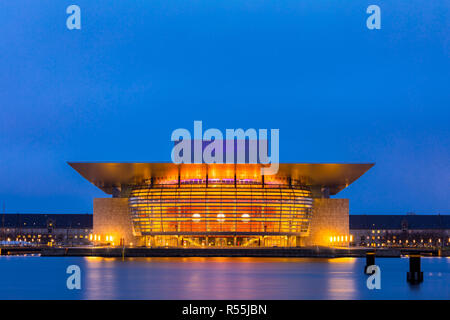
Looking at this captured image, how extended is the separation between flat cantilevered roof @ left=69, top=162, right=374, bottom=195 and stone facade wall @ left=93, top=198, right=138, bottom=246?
2240mm

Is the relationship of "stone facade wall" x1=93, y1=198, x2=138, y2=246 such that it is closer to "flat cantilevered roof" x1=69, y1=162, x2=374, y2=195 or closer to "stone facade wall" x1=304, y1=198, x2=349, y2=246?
"flat cantilevered roof" x1=69, y1=162, x2=374, y2=195

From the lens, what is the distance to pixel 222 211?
84.1 metres

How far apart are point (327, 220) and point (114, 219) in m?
24.8

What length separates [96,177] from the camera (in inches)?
3285

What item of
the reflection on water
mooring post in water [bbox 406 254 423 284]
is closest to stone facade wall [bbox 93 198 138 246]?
the reflection on water

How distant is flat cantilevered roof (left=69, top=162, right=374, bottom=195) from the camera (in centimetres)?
7581

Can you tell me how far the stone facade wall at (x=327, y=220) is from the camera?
3497 inches

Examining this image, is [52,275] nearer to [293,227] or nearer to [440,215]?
[293,227]

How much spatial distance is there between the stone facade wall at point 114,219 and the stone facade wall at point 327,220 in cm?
2076

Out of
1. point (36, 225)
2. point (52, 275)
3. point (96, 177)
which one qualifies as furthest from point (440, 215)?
point (52, 275)

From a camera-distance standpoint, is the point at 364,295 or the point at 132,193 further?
the point at 132,193

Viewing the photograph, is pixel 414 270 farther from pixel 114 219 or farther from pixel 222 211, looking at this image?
pixel 114 219
